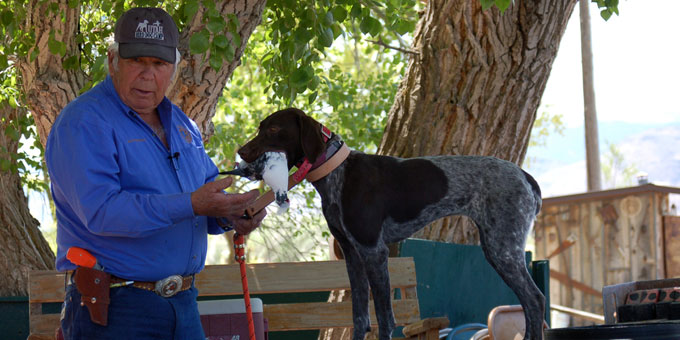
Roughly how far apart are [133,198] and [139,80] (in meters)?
0.48

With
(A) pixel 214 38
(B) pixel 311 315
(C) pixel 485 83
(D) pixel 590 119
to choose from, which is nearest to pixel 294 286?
(B) pixel 311 315

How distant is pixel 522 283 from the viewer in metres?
2.98

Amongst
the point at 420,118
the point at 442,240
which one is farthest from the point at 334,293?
the point at 420,118

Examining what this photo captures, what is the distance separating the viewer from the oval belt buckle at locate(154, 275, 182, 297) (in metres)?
2.58

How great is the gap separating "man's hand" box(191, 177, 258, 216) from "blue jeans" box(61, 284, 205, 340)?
0.38 metres

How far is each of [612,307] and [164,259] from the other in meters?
3.19

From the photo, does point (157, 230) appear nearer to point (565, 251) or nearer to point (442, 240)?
point (442, 240)

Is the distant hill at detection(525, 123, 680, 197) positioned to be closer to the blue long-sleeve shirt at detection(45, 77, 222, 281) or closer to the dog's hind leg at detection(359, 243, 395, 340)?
the dog's hind leg at detection(359, 243, 395, 340)

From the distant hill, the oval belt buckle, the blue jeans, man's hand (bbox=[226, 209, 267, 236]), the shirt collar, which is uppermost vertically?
the distant hill

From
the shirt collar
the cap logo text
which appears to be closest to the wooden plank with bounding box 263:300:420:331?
the shirt collar

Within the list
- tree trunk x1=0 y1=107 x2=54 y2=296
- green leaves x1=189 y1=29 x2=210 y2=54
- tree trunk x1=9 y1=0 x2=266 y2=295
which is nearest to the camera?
green leaves x1=189 y1=29 x2=210 y2=54

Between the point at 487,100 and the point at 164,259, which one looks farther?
the point at 487,100

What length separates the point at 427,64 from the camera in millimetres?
5520

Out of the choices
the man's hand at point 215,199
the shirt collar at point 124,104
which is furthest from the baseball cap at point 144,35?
the man's hand at point 215,199
